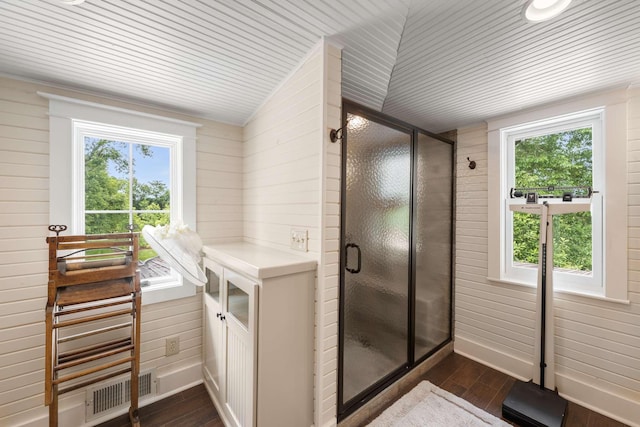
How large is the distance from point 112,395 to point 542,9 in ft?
11.2

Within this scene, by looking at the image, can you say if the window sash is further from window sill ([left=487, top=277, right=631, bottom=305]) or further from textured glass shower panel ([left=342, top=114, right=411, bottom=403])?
window sill ([left=487, top=277, right=631, bottom=305])

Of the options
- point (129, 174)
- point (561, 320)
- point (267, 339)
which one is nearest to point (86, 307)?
point (129, 174)

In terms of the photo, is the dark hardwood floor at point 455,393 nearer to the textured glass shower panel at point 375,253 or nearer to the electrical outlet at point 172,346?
the electrical outlet at point 172,346

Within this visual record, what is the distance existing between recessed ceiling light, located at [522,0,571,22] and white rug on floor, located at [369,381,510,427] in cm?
240

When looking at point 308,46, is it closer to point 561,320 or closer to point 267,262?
point 267,262

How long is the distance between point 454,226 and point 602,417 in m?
1.71

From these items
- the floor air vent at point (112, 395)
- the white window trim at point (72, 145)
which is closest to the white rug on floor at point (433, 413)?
the floor air vent at point (112, 395)

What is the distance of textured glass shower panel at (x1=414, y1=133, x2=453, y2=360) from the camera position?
90.3 inches

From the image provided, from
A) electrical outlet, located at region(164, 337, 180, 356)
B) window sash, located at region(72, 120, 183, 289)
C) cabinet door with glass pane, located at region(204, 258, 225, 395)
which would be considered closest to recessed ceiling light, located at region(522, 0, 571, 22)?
cabinet door with glass pane, located at region(204, 258, 225, 395)

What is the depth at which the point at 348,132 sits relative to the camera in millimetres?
1645

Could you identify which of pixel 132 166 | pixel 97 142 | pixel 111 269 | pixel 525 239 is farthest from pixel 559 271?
pixel 97 142

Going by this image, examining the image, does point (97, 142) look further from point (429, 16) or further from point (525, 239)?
point (525, 239)

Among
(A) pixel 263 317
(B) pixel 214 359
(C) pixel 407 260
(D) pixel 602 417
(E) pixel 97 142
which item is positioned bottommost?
(D) pixel 602 417

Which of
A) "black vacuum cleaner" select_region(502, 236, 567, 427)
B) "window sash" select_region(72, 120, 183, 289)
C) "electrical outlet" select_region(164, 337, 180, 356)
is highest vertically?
"window sash" select_region(72, 120, 183, 289)
